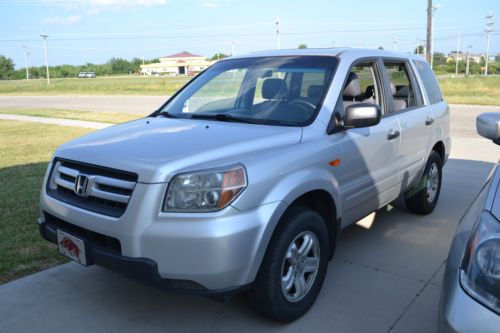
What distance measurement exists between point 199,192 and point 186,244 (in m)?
0.29

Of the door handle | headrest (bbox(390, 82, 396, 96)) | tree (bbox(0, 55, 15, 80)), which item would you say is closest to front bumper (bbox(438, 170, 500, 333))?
the door handle

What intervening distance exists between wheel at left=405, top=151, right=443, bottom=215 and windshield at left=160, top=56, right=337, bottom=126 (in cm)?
205

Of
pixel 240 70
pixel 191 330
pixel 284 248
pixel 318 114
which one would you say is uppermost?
pixel 240 70

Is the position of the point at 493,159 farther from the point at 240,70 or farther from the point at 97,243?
the point at 97,243

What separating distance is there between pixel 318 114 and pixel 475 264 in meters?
1.74

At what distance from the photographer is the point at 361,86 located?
13.7 feet

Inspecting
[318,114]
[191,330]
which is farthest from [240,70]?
[191,330]

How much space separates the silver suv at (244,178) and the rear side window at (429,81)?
0.81 metres

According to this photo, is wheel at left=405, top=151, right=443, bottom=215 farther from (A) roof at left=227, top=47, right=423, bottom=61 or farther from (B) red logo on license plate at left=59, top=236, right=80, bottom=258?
(B) red logo on license plate at left=59, top=236, right=80, bottom=258

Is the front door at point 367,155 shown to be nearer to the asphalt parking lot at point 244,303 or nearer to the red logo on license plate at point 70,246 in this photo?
the asphalt parking lot at point 244,303

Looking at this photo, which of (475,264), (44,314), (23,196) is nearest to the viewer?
(475,264)

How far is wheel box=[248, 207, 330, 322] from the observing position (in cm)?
284

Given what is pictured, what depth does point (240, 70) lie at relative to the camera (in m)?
4.30

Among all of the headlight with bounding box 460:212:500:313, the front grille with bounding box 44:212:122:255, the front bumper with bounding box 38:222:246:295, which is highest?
the headlight with bounding box 460:212:500:313
